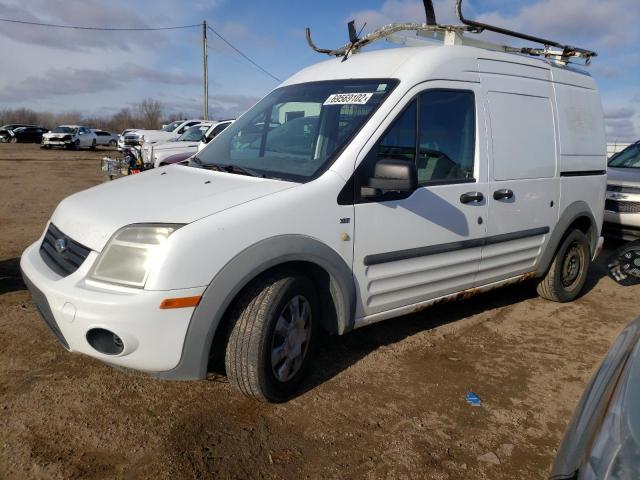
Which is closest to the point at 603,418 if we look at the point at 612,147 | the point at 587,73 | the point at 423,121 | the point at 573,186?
the point at 423,121

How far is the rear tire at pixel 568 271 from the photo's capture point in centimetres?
478

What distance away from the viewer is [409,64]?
11.1ft

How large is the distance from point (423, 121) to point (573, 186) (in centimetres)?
202

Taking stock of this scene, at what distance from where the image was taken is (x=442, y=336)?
4.06 m

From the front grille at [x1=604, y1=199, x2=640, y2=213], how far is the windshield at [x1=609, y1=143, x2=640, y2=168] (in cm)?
146

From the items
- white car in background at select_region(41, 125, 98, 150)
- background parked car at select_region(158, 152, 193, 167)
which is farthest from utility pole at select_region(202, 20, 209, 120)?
background parked car at select_region(158, 152, 193, 167)

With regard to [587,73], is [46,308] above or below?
below

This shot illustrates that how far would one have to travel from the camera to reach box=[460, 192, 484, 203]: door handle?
3578mm

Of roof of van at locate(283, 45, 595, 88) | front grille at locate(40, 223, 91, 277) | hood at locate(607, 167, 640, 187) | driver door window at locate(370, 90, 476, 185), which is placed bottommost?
front grille at locate(40, 223, 91, 277)

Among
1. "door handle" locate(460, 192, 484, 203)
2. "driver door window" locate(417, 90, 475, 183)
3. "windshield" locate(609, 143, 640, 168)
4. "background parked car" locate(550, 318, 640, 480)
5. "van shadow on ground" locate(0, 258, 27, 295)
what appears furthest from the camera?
"windshield" locate(609, 143, 640, 168)

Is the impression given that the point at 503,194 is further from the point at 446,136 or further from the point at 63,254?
the point at 63,254

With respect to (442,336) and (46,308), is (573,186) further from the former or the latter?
(46,308)

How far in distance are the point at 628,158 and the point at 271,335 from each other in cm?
786

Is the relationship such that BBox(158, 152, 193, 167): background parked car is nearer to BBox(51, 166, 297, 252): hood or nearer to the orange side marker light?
BBox(51, 166, 297, 252): hood
